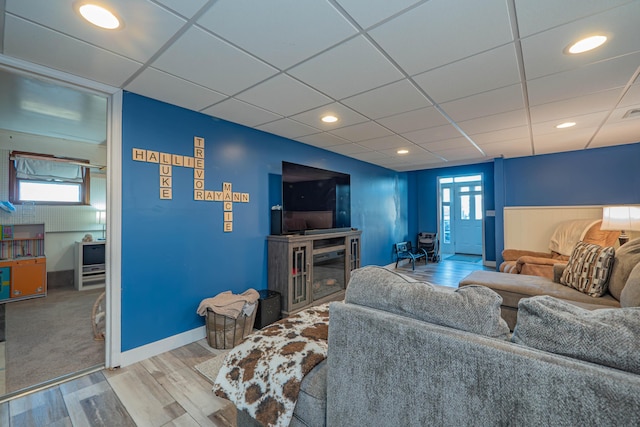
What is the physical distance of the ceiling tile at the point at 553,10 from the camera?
4.50 feet

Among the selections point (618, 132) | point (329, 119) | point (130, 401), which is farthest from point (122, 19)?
point (618, 132)

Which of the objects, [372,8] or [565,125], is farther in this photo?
[565,125]

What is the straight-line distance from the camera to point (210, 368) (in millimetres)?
2230

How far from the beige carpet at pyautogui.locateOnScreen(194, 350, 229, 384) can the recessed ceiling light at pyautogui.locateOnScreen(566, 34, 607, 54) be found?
3.33 metres

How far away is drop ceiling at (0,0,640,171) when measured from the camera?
1.43m

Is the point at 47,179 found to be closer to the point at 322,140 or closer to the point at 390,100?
the point at 322,140

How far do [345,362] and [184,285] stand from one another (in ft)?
6.85

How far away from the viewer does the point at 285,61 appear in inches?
74.3

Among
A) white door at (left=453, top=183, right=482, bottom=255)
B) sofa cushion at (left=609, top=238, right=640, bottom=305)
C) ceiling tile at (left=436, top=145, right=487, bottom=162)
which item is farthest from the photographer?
white door at (left=453, top=183, right=482, bottom=255)

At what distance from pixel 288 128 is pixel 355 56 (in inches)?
63.4

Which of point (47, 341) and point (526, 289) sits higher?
point (526, 289)

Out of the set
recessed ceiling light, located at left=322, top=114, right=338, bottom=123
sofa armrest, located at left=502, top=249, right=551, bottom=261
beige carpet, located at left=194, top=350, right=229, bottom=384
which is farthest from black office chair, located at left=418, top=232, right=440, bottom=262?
beige carpet, located at left=194, top=350, right=229, bottom=384

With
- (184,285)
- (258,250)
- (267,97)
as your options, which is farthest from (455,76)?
(184,285)

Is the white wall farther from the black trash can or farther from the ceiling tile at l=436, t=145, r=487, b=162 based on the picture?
the black trash can
